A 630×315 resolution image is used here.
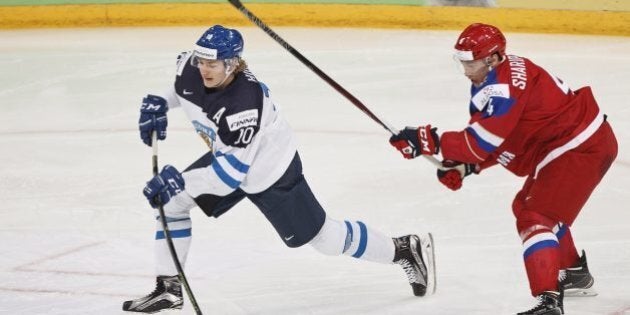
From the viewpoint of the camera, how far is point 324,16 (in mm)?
9484

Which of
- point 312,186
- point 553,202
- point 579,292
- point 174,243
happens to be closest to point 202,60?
point 174,243

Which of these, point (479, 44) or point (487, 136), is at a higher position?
point (479, 44)

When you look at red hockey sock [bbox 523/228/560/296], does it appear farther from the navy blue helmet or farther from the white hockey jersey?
the navy blue helmet

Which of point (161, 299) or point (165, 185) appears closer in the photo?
point (165, 185)

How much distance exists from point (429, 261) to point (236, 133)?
91cm

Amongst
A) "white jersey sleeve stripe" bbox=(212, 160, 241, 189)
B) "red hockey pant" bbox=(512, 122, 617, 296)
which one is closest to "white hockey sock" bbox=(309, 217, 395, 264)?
"white jersey sleeve stripe" bbox=(212, 160, 241, 189)

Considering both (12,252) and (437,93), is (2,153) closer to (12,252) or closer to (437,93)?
(12,252)

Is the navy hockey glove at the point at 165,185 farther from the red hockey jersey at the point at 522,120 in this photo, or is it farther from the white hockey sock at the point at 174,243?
the red hockey jersey at the point at 522,120

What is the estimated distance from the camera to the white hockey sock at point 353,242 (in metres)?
3.54

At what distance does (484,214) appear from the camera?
4.61 m

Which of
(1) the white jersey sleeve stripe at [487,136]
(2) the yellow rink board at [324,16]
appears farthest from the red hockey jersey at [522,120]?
(2) the yellow rink board at [324,16]

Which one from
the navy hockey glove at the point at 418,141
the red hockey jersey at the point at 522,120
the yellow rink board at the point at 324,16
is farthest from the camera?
the yellow rink board at the point at 324,16

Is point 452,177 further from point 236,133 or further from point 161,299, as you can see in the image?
point 161,299

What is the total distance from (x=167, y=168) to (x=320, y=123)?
3036mm
